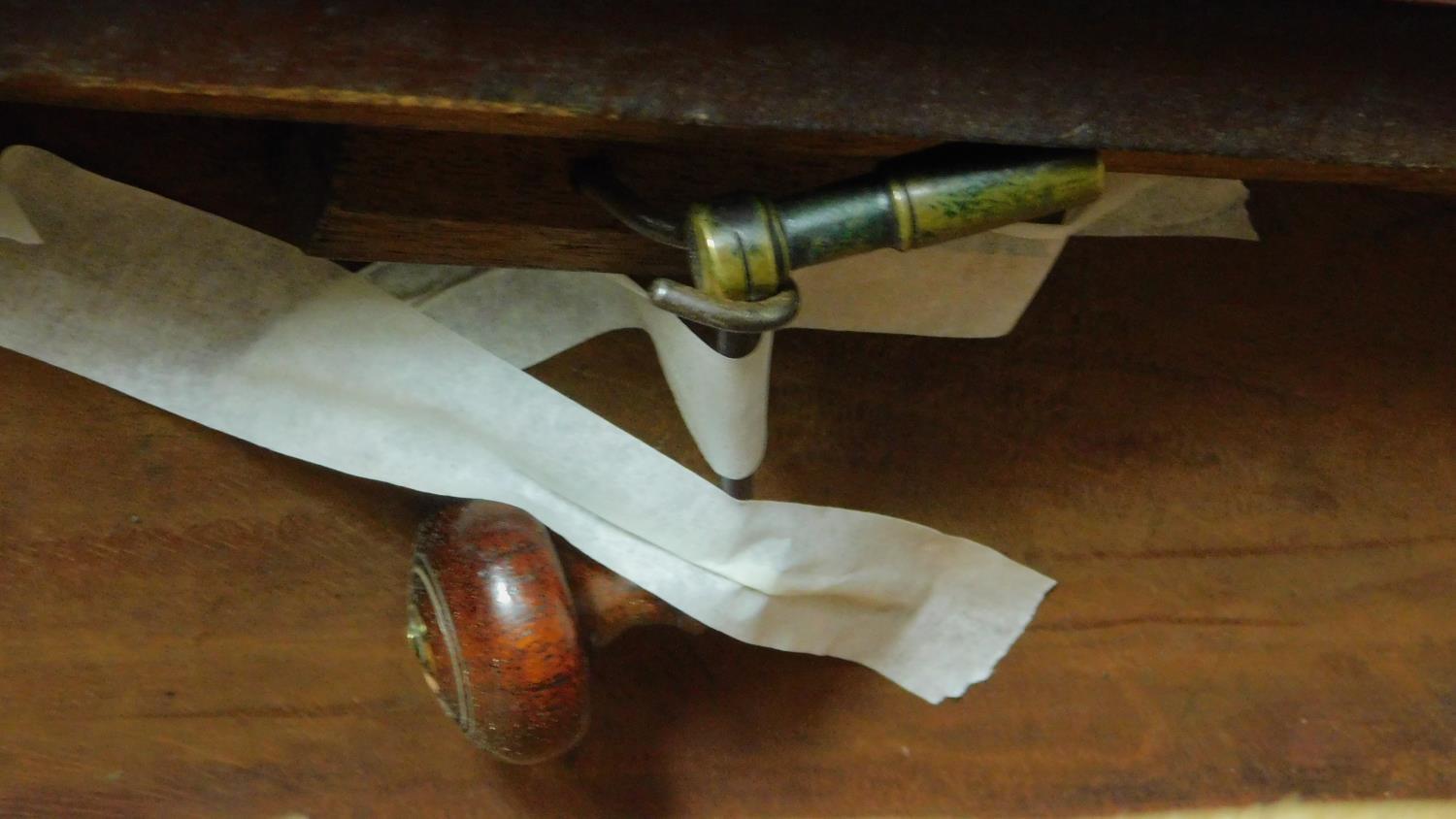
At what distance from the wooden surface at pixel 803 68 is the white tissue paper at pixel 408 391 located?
0.13 metres

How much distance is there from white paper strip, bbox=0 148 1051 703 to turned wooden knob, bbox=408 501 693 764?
35 millimetres

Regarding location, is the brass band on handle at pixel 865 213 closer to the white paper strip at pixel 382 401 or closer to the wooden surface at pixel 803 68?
the wooden surface at pixel 803 68

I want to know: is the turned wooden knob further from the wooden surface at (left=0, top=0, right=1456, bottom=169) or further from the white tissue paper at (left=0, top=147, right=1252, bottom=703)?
the wooden surface at (left=0, top=0, right=1456, bottom=169)

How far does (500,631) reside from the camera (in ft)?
1.31

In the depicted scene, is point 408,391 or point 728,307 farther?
point 408,391

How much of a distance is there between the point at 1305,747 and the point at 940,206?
38 cm

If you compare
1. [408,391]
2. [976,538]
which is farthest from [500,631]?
[976,538]

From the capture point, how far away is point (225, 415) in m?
0.44

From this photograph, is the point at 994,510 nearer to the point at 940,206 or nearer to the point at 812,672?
the point at 812,672

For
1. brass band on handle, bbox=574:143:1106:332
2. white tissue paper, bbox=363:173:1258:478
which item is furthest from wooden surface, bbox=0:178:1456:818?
brass band on handle, bbox=574:143:1106:332

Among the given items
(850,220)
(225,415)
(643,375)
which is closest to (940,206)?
(850,220)

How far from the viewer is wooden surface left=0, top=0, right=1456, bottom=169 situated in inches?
10.6

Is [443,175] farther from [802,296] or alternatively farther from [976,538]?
[976,538]

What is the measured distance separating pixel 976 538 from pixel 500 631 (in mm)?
229
